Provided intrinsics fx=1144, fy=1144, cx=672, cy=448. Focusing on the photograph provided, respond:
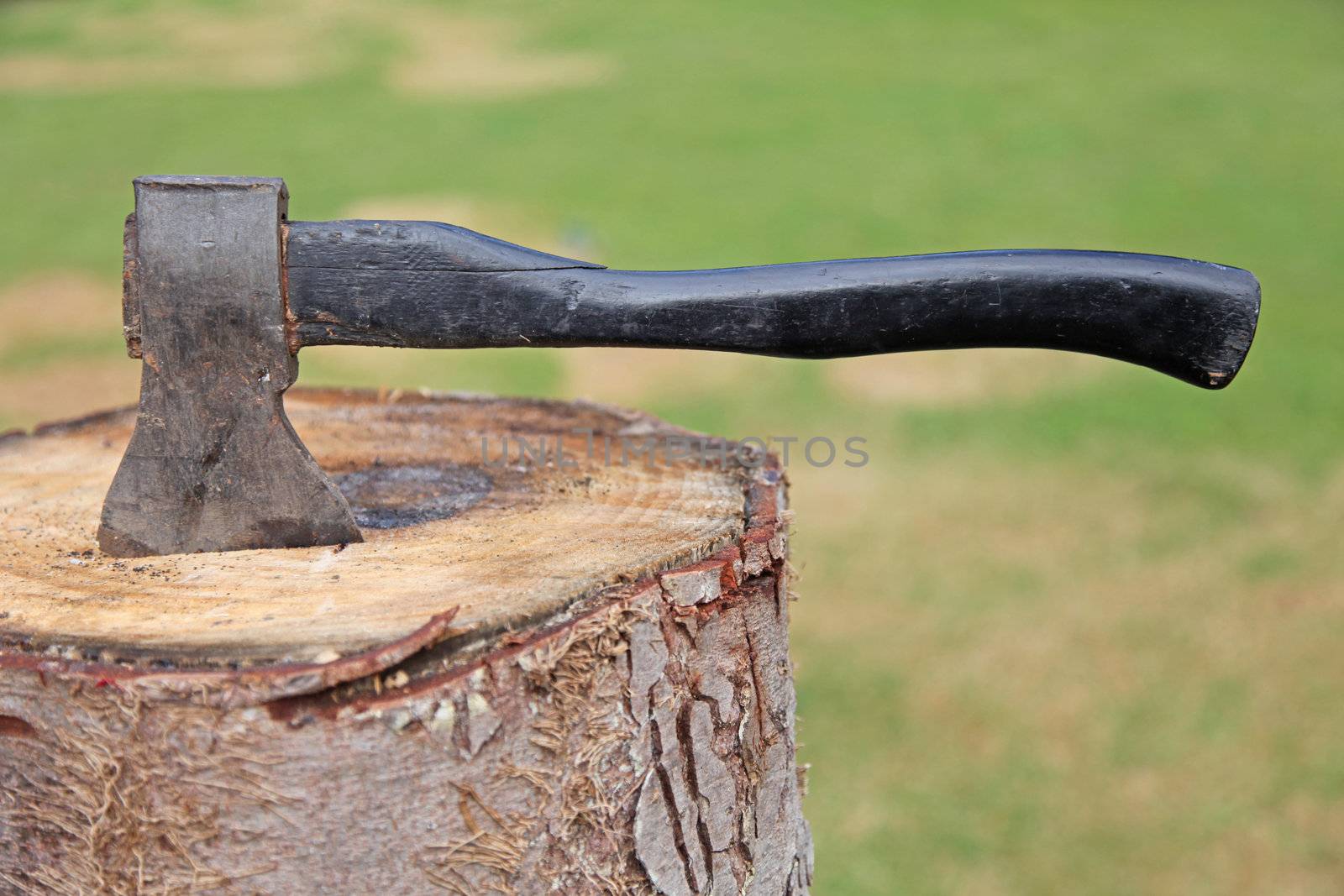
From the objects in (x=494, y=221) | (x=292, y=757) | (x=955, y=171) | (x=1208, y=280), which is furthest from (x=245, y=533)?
(x=955, y=171)

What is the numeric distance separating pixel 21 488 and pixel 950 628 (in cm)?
296

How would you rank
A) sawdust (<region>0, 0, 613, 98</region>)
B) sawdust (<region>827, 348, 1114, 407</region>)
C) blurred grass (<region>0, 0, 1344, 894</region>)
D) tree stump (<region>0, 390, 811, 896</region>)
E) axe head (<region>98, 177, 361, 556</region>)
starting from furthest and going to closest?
sawdust (<region>0, 0, 613, 98</region>)
sawdust (<region>827, 348, 1114, 407</region>)
blurred grass (<region>0, 0, 1344, 894</region>)
axe head (<region>98, 177, 361, 556</region>)
tree stump (<region>0, 390, 811, 896</region>)

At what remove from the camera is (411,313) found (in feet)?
4.67

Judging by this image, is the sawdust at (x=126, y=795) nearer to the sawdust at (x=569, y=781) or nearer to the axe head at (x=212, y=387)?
the sawdust at (x=569, y=781)

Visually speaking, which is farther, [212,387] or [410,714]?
[212,387]

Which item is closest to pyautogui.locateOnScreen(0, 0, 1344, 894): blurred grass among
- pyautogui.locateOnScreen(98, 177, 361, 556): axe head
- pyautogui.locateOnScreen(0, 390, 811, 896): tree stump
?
pyautogui.locateOnScreen(0, 390, 811, 896): tree stump

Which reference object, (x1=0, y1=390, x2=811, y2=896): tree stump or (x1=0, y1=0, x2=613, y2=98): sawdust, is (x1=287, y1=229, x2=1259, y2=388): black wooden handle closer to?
(x1=0, y1=390, x2=811, y2=896): tree stump

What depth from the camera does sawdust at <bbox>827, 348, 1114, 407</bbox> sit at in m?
5.68

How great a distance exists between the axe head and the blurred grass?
213 centimetres

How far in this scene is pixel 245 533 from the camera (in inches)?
57.6

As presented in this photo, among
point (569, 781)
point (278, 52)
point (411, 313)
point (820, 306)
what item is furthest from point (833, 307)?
point (278, 52)

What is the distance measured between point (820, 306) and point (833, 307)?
17mm

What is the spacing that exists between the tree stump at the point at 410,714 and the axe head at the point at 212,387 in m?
0.04

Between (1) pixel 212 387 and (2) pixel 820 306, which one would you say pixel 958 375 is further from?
(1) pixel 212 387
